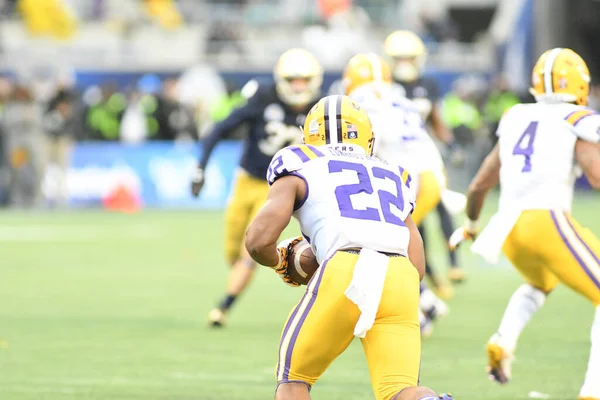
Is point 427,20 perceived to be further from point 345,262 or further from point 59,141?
point 345,262

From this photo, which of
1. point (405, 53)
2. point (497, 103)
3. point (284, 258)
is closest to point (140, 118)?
point (497, 103)

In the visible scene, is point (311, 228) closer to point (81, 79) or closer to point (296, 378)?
point (296, 378)

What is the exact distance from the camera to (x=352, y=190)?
509 cm

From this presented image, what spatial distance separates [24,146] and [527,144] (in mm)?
17115

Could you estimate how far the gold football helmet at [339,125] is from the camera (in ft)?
17.4

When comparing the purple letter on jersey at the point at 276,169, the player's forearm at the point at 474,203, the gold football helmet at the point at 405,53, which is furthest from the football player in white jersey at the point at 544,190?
the gold football helmet at the point at 405,53

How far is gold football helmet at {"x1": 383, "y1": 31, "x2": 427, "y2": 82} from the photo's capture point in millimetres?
10977

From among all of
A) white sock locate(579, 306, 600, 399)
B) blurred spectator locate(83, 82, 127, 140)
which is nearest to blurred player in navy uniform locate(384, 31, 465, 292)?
white sock locate(579, 306, 600, 399)

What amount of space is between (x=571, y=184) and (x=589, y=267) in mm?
536

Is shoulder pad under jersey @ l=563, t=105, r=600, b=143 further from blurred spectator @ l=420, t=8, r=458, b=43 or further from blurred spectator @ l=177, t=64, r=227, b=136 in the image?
blurred spectator @ l=420, t=8, r=458, b=43

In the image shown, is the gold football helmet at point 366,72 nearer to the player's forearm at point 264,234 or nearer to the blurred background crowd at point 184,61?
the player's forearm at point 264,234

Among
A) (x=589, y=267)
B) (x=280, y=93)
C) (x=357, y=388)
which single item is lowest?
(x=357, y=388)

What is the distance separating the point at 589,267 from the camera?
21.3ft

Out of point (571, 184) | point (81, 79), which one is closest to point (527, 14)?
point (81, 79)
